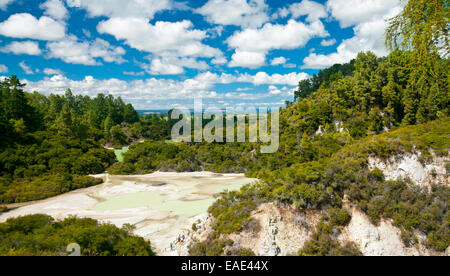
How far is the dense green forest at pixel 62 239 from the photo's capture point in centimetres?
1170

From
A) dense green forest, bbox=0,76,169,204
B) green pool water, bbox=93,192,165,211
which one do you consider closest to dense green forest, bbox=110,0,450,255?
dense green forest, bbox=0,76,169,204

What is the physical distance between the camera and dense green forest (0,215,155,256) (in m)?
11.7

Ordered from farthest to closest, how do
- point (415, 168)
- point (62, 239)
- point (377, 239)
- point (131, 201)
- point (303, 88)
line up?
point (303, 88)
point (131, 201)
point (415, 168)
point (377, 239)
point (62, 239)

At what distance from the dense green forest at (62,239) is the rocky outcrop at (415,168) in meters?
18.8

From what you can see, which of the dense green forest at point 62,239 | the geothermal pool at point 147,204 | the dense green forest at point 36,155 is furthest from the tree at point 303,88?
the dense green forest at point 62,239

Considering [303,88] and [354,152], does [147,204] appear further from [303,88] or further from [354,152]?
[303,88]

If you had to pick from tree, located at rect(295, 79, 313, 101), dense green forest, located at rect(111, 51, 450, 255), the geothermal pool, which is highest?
tree, located at rect(295, 79, 313, 101)

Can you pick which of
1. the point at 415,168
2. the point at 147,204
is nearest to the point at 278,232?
the point at 415,168

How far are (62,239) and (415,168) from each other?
24.6 meters

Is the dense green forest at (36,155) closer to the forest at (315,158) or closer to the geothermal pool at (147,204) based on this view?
the forest at (315,158)

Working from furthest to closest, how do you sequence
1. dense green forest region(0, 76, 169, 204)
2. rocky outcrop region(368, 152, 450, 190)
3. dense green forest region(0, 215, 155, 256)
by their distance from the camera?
dense green forest region(0, 76, 169, 204), rocky outcrop region(368, 152, 450, 190), dense green forest region(0, 215, 155, 256)

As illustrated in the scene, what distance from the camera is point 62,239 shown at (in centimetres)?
1260

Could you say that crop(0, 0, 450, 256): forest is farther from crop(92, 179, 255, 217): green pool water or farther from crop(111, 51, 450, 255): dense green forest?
crop(92, 179, 255, 217): green pool water

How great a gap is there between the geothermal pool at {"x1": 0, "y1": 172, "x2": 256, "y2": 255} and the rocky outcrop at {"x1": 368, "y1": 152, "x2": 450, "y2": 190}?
51.0 ft
